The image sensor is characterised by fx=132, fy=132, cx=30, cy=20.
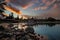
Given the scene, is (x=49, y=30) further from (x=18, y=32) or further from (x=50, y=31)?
(x=18, y=32)

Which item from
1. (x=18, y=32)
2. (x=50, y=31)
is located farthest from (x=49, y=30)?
(x=18, y=32)

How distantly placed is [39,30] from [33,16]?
318 mm

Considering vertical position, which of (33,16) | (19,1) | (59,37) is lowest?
(59,37)

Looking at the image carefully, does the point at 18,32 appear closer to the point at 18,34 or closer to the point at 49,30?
the point at 18,34

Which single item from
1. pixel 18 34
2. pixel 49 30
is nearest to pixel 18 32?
pixel 18 34

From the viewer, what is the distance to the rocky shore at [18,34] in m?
2.56

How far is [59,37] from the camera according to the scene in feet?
8.30

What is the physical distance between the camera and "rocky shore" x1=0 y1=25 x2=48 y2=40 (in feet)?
8.40

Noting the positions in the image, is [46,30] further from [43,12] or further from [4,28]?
[4,28]

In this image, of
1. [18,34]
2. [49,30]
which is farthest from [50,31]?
[18,34]

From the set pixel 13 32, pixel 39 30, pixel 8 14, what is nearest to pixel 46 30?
pixel 39 30

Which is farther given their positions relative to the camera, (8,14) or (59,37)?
(8,14)

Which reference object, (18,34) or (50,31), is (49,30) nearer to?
(50,31)

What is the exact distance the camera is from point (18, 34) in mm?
2586
